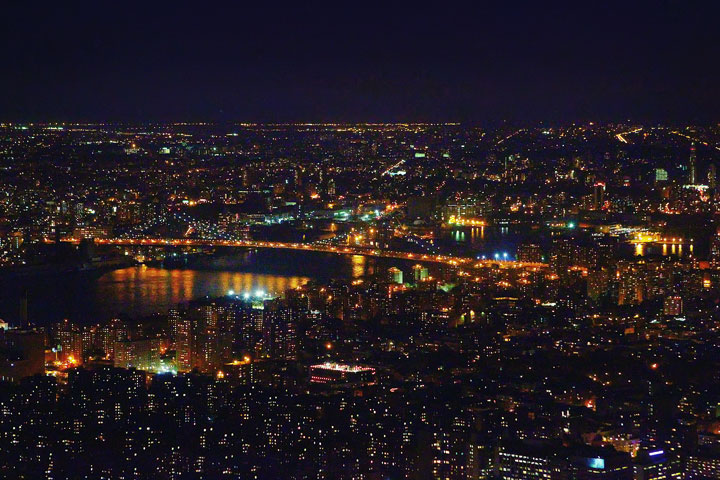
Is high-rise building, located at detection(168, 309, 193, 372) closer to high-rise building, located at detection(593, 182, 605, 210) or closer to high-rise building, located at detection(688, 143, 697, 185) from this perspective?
high-rise building, located at detection(593, 182, 605, 210)

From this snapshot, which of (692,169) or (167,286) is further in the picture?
(692,169)

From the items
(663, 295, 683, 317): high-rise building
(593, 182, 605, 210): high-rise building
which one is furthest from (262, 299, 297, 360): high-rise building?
(593, 182, 605, 210): high-rise building

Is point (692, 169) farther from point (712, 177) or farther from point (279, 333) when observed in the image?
point (279, 333)

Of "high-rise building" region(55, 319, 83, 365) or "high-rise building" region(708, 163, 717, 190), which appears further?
"high-rise building" region(708, 163, 717, 190)

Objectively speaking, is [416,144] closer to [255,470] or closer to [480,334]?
[480,334]

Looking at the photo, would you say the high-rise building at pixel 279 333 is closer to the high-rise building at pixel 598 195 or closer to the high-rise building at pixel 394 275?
the high-rise building at pixel 394 275

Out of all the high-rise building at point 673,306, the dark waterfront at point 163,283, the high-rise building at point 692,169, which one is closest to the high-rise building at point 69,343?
the dark waterfront at point 163,283

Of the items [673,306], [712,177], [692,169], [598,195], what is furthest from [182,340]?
[692,169]

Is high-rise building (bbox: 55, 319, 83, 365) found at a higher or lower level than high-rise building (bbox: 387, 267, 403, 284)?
lower
